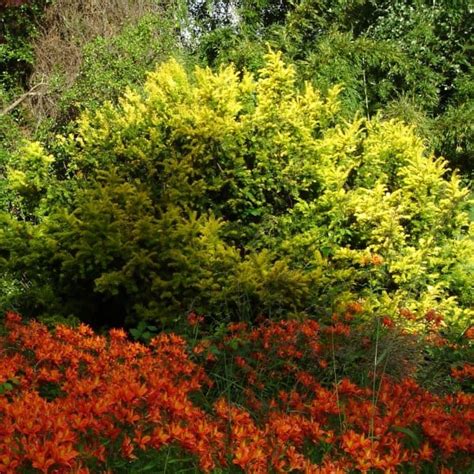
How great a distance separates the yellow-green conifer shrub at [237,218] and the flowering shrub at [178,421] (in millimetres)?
1470

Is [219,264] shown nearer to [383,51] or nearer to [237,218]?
[237,218]

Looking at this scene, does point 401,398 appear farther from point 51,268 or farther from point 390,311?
point 51,268

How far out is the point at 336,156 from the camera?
5289 millimetres

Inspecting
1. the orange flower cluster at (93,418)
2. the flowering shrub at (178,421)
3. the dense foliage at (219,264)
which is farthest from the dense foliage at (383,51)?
the orange flower cluster at (93,418)

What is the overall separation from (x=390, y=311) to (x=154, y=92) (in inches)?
90.5

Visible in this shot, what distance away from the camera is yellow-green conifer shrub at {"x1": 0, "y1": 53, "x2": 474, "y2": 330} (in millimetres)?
4461

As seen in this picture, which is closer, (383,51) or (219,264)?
(219,264)

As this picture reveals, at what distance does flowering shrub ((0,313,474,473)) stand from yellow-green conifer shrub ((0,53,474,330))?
1470mm

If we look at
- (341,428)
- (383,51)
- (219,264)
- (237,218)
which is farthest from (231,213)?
(383,51)

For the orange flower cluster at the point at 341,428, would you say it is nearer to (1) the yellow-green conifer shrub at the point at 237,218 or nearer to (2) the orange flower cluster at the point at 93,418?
(2) the orange flower cluster at the point at 93,418

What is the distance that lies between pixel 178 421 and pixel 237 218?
3.26 metres

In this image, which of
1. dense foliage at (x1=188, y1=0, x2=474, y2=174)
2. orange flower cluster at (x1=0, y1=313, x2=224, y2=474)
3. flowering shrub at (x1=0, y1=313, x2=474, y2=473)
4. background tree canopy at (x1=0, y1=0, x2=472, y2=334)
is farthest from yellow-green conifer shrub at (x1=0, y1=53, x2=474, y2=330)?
dense foliage at (x1=188, y1=0, x2=474, y2=174)

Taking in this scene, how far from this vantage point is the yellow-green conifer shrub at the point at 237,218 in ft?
14.6

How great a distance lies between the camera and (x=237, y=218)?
5195 mm
